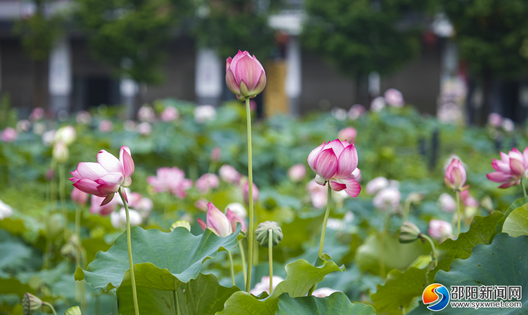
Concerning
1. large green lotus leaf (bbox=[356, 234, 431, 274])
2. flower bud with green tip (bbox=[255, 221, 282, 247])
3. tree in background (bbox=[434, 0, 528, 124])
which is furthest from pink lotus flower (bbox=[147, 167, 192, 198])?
tree in background (bbox=[434, 0, 528, 124])

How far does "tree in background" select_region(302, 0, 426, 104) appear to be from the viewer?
9227 mm

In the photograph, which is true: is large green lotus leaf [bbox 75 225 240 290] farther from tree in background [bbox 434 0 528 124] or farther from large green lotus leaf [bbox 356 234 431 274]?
tree in background [bbox 434 0 528 124]

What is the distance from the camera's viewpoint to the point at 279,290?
560 millimetres

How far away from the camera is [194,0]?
424 inches

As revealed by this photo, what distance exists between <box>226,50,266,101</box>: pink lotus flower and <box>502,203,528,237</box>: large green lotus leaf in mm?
349

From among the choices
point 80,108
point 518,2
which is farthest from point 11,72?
point 518,2

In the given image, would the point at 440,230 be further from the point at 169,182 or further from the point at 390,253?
the point at 169,182

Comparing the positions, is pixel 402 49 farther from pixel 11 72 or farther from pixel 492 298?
pixel 11 72

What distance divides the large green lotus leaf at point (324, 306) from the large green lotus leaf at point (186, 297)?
0.09 meters

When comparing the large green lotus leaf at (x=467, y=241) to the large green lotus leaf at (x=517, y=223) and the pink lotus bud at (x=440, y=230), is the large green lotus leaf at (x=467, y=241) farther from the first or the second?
the pink lotus bud at (x=440, y=230)

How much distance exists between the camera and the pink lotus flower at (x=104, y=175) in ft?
1.70

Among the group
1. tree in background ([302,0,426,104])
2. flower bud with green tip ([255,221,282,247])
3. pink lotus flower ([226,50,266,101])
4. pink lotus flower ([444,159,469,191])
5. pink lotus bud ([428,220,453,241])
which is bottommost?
pink lotus bud ([428,220,453,241])

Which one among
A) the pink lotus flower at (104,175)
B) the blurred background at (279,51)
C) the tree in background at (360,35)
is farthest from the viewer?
the tree in background at (360,35)

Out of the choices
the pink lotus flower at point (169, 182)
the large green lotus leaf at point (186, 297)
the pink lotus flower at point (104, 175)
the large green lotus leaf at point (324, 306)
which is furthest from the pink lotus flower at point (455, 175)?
the pink lotus flower at point (169, 182)
